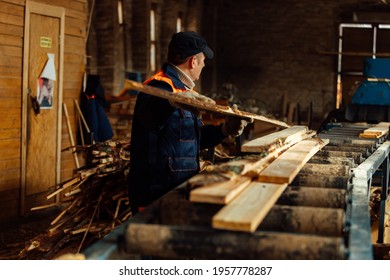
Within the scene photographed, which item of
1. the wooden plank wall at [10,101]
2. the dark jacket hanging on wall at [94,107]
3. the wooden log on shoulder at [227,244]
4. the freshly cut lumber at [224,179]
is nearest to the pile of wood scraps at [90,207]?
the wooden plank wall at [10,101]

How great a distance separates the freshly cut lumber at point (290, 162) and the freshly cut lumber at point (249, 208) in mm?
75

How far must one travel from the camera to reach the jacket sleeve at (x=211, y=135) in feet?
15.9

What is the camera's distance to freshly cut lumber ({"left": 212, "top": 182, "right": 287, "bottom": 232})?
2.54 meters

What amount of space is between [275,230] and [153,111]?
138 cm

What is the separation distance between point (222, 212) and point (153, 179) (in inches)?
65.4

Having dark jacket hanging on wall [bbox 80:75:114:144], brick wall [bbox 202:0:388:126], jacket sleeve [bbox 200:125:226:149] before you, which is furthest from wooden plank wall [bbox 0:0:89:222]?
brick wall [bbox 202:0:388:126]

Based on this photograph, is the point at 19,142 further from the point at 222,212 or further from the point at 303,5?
the point at 303,5

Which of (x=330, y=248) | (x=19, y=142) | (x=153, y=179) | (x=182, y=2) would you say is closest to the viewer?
(x=330, y=248)

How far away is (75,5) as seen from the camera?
901cm

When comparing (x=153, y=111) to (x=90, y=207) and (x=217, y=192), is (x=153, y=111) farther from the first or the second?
(x=90, y=207)

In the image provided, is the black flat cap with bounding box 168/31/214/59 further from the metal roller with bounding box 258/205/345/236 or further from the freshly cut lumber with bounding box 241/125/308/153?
the metal roller with bounding box 258/205/345/236

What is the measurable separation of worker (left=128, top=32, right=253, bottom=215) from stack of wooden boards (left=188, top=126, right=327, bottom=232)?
18.0 inches

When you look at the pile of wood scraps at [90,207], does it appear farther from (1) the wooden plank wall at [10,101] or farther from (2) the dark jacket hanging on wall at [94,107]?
A: (2) the dark jacket hanging on wall at [94,107]
